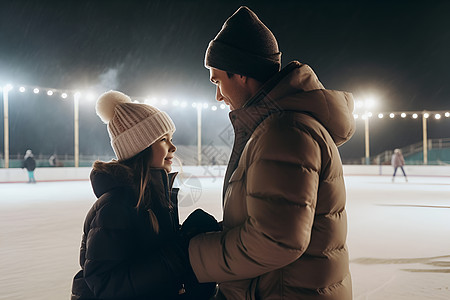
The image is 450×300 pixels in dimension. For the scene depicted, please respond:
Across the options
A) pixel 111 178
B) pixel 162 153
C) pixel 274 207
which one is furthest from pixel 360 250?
pixel 274 207

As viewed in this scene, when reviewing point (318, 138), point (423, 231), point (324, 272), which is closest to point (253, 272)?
point (324, 272)

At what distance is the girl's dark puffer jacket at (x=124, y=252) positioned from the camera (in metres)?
1.22

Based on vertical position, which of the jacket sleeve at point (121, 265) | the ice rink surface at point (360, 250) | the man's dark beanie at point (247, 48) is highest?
the man's dark beanie at point (247, 48)

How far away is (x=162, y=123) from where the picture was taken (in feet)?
5.54

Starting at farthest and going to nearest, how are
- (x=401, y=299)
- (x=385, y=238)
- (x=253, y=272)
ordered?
(x=385, y=238)
(x=401, y=299)
(x=253, y=272)

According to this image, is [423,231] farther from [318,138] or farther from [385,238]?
[318,138]

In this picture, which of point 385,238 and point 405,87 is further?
point 405,87

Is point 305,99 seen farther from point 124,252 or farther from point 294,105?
point 124,252

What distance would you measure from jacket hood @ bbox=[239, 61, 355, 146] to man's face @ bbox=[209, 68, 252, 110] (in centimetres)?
8

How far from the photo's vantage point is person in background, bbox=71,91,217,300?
1.22 meters

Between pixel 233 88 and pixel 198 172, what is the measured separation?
22179mm

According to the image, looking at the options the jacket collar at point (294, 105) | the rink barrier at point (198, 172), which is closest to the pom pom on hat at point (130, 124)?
the jacket collar at point (294, 105)

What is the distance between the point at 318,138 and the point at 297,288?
43 centimetres

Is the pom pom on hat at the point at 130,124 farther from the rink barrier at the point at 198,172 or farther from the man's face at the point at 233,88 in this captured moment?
the rink barrier at the point at 198,172
